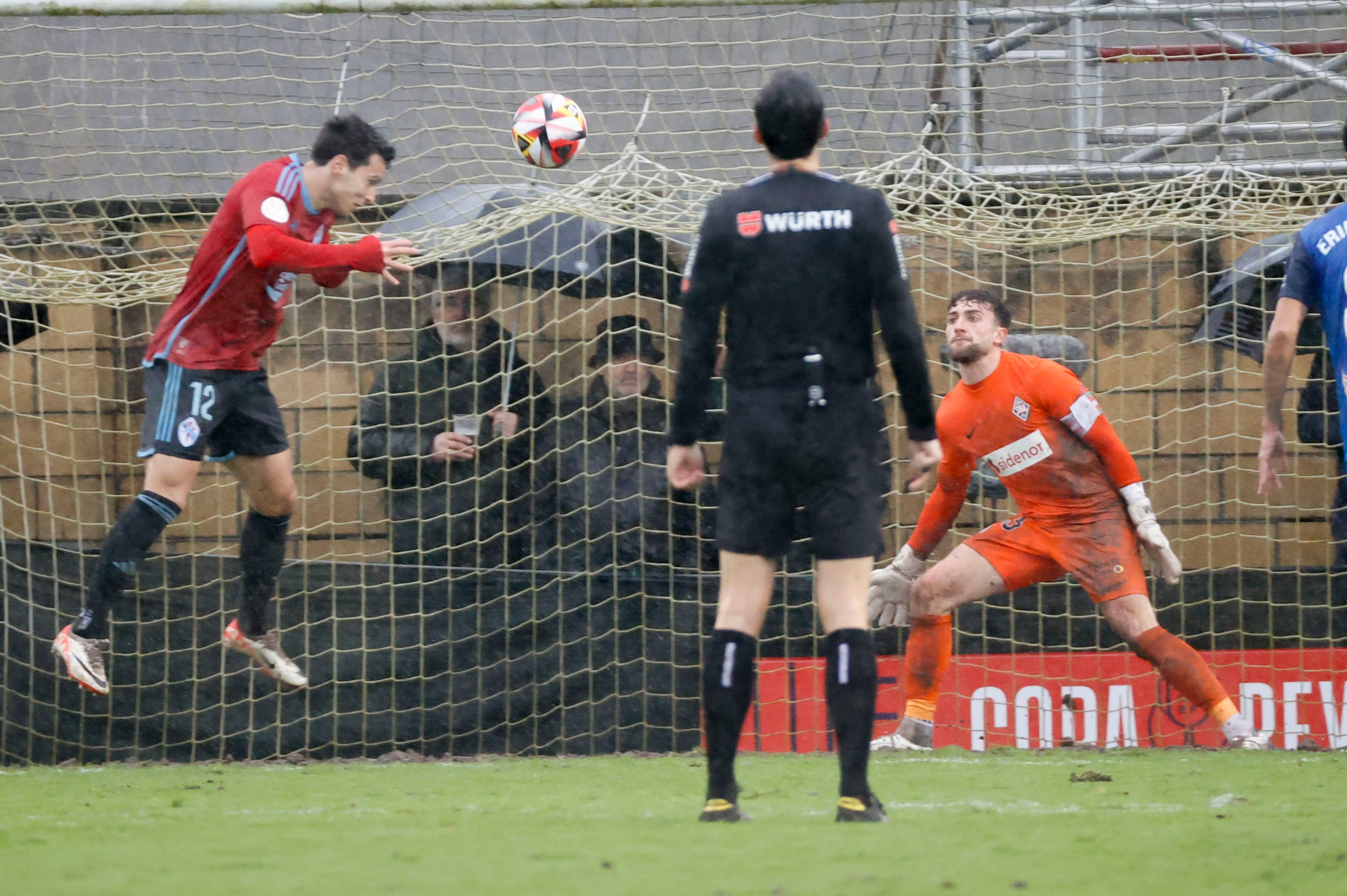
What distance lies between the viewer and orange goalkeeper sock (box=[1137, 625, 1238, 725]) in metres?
5.04

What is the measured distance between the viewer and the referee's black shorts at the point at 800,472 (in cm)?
307

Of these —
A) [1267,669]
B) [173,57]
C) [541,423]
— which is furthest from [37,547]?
[1267,669]

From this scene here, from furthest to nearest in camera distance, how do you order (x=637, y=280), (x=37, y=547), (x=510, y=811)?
(x=637, y=280)
(x=37, y=547)
(x=510, y=811)

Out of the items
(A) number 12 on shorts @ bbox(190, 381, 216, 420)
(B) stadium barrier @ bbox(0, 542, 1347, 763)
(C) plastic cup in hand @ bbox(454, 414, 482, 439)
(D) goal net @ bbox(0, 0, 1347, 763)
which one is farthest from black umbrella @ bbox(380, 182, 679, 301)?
(A) number 12 on shorts @ bbox(190, 381, 216, 420)

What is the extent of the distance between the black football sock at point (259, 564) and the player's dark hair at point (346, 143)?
1.34m

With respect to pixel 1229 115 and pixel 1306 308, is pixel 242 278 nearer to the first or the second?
pixel 1306 308

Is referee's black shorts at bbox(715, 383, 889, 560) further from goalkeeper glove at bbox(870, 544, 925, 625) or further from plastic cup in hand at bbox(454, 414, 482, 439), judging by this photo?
plastic cup in hand at bbox(454, 414, 482, 439)

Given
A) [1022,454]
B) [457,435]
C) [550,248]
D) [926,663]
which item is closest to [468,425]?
[457,435]

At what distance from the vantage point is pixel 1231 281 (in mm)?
6223

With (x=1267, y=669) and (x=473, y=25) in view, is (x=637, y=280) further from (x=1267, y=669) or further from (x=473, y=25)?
(x=1267, y=669)

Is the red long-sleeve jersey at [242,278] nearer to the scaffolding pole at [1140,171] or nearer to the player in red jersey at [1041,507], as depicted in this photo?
the player in red jersey at [1041,507]

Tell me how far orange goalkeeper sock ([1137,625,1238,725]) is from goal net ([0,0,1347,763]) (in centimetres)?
80

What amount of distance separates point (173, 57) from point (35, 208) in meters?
1.14

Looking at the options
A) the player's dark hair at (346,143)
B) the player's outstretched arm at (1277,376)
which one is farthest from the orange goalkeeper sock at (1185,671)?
the player's dark hair at (346,143)
